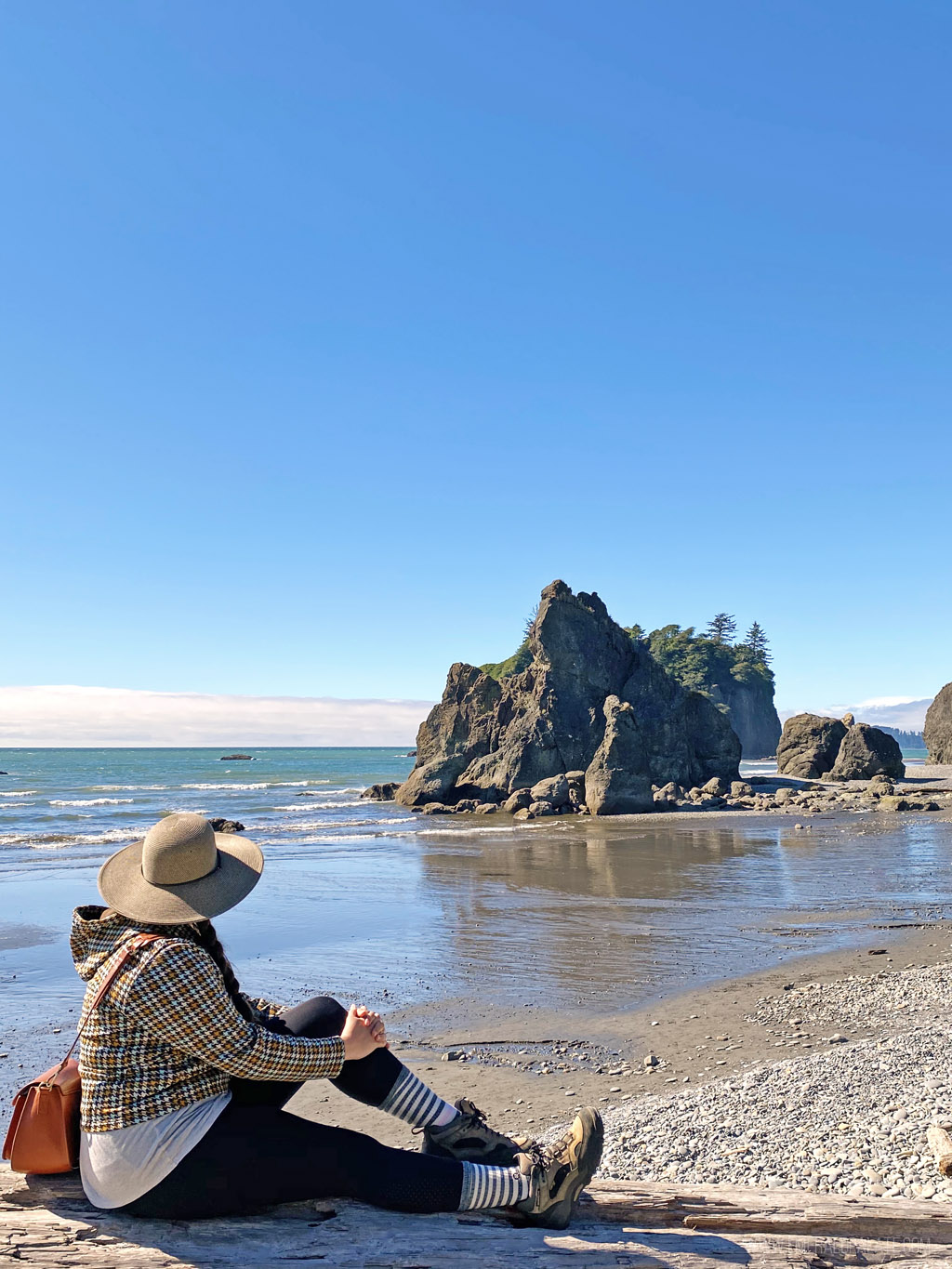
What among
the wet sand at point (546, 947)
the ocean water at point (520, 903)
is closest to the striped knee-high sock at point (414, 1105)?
the wet sand at point (546, 947)

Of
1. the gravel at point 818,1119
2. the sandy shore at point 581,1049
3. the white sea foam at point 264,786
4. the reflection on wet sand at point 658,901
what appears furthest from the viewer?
the white sea foam at point 264,786

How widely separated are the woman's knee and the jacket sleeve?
16.3 inches

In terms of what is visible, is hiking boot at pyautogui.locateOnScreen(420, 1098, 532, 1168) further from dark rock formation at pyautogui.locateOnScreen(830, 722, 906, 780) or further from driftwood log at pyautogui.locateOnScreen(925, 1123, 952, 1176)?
dark rock formation at pyautogui.locateOnScreen(830, 722, 906, 780)

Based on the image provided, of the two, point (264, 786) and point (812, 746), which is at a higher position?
point (812, 746)

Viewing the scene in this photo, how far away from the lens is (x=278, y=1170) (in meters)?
3.42

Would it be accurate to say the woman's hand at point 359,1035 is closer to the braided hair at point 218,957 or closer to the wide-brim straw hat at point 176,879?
the braided hair at point 218,957

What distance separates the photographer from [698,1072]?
702 cm

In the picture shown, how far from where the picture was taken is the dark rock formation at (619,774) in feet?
120

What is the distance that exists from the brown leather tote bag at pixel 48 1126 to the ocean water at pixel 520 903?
18.1 ft

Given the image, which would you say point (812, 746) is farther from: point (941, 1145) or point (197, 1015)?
point (197, 1015)

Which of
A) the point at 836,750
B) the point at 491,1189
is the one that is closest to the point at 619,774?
the point at 836,750

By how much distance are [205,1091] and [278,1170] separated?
1.36ft

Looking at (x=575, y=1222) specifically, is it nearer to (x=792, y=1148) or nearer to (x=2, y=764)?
(x=792, y=1148)

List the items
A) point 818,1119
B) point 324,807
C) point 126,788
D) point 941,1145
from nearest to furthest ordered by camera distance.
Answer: point 941,1145 → point 818,1119 → point 324,807 → point 126,788
